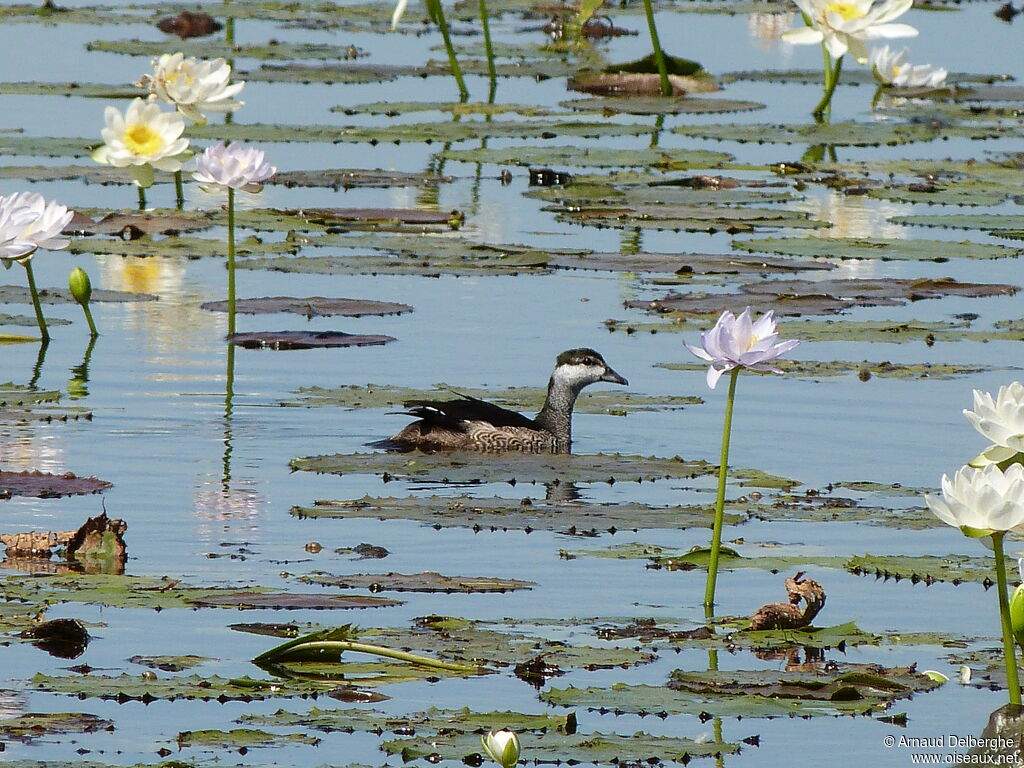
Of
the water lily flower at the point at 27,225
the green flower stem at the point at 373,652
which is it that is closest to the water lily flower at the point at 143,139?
the water lily flower at the point at 27,225

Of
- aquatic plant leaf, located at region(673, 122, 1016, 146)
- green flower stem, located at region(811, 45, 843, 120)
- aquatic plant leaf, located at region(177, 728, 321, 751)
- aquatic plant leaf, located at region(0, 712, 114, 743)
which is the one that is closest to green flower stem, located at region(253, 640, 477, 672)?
aquatic plant leaf, located at region(177, 728, 321, 751)

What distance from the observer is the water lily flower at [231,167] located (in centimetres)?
1002

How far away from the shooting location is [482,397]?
988cm

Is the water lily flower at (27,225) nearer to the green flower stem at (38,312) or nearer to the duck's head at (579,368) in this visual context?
the green flower stem at (38,312)

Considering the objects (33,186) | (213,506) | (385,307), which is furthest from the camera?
(33,186)

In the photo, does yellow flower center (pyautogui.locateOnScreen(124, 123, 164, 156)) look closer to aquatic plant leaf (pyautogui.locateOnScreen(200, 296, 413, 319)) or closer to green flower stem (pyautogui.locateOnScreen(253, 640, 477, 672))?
aquatic plant leaf (pyautogui.locateOnScreen(200, 296, 413, 319))

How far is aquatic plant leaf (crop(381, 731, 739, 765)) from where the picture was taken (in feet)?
16.2

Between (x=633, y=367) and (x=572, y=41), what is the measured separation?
18007 mm

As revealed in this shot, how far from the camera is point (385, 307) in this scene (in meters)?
11.7

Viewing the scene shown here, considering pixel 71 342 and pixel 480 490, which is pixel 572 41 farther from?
pixel 480 490

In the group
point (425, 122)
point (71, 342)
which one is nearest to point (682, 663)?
point (71, 342)

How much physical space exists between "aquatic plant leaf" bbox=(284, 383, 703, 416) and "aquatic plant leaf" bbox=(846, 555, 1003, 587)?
2.79 metres

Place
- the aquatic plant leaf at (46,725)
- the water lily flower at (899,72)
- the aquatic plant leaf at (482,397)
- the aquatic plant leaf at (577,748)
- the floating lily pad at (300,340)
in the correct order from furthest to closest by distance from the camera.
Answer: the water lily flower at (899,72)
the floating lily pad at (300,340)
the aquatic plant leaf at (482,397)
the aquatic plant leaf at (46,725)
the aquatic plant leaf at (577,748)

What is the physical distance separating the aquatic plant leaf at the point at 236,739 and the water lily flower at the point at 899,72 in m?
17.2
